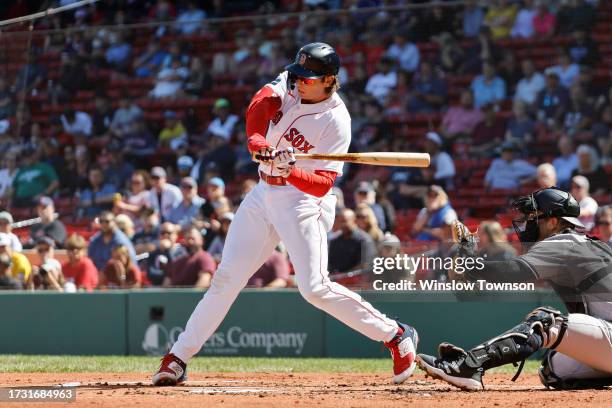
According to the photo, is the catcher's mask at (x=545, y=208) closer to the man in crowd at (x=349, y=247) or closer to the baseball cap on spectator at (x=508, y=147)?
the man in crowd at (x=349, y=247)

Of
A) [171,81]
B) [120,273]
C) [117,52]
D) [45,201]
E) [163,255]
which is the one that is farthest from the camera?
[171,81]

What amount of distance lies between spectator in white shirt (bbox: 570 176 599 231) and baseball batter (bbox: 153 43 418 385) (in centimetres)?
465

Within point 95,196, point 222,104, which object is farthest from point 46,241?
point 222,104

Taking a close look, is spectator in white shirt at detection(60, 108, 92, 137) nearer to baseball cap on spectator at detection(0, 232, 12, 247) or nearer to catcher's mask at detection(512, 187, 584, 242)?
baseball cap on spectator at detection(0, 232, 12, 247)

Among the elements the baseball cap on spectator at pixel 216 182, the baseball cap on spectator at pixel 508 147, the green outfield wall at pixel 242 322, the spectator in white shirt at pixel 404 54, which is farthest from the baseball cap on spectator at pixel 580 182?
the baseball cap on spectator at pixel 216 182

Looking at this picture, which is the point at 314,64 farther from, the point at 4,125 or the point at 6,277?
the point at 4,125

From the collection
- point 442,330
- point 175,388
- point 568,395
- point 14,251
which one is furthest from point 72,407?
point 14,251

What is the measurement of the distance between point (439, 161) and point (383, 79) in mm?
1273

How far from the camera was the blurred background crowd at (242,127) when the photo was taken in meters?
11.3

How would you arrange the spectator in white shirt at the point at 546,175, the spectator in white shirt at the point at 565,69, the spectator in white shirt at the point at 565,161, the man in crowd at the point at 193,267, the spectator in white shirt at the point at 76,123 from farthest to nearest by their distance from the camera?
the spectator in white shirt at the point at 76,123 → the spectator in white shirt at the point at 565,69 → the spectator in white shirt at the point at 565,161 → the man in crowd at the point at 193,267 → the spectator in white shirt at the point at 546,175

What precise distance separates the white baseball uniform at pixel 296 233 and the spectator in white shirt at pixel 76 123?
7331mm

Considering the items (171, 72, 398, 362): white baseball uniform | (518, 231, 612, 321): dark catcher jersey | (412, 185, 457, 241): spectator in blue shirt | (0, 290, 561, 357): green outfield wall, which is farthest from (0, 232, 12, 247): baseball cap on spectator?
(518, 231, 612, 321): dark catcher jersey

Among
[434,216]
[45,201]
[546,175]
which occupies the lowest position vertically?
[434,216]

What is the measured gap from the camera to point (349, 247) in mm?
10555
